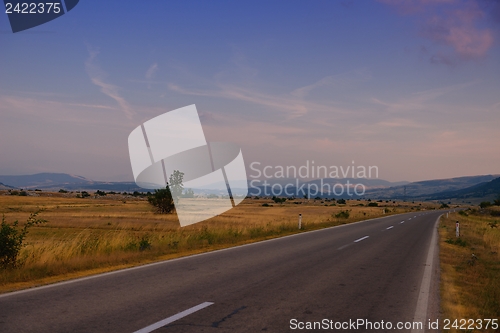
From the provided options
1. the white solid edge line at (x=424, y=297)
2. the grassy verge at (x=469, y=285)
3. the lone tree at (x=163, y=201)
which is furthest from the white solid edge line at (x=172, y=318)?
the lone tree at (x=163, y=201)

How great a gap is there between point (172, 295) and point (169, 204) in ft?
150

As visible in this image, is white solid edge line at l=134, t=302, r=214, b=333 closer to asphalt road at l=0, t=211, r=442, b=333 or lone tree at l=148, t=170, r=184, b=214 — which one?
asphalt road at l=0, t=211, r=442, b=333

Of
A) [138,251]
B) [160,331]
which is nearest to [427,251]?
[138,251]

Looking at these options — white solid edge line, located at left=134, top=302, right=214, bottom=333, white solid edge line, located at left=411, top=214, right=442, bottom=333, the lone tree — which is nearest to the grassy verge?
white solid edge line, located at left=411, top=214, right=442, bottom=333

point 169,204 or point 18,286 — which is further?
point 169,204

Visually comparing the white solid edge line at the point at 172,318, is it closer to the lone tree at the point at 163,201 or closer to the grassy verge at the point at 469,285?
the grassy verge at the point at 469,285

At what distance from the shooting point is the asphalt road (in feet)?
19.1

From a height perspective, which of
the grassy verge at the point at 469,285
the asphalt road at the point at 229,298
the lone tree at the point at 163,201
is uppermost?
the lone tree at the point at 163,201

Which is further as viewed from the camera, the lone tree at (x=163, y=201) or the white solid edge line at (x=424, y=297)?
the lone tree at (x=163, y=201)

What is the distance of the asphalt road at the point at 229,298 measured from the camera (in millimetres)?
5820

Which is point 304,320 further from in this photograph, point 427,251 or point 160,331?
point 427,251

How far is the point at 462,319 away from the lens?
6.62 metres

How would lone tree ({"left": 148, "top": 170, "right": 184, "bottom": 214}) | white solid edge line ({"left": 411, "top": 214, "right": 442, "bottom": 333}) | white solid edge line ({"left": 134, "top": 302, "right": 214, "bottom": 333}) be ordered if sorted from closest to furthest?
1. white solid edge line ({"left": 134, "top": 302, "right": 214, "bottom": 333})
2. white solid edge line ({"left": 411, "top": 214, "right": 442, "bottom": 333})
3. lone tree ({"left": 148, "top": 170, "right": 184, "bottom": 214})

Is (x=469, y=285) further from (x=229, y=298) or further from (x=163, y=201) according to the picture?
(x=163, y=201)
